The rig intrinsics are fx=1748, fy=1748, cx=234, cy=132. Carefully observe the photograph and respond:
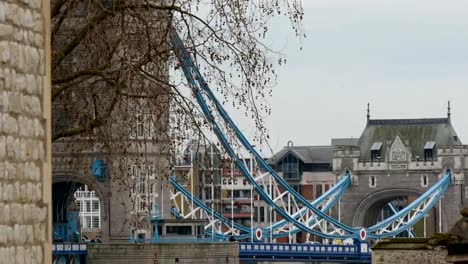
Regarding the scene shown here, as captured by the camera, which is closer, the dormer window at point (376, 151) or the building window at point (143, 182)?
the building window at point (143, 182)

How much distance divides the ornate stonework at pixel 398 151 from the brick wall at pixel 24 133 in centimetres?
9531

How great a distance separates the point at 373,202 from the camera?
10162cm

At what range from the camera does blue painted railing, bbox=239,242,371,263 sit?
78125 millimetres

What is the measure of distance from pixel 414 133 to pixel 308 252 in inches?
1038

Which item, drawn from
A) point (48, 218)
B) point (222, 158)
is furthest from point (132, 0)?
point (48, 218)

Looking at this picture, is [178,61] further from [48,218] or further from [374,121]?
[374,121]

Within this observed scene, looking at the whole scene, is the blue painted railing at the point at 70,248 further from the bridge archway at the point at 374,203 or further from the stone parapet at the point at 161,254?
the bridge archway at the point at 374,203

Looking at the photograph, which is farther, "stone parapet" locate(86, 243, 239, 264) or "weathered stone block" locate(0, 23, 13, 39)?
"stone parapet" locate(86, 243, 239, 264)

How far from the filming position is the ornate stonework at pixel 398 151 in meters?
104

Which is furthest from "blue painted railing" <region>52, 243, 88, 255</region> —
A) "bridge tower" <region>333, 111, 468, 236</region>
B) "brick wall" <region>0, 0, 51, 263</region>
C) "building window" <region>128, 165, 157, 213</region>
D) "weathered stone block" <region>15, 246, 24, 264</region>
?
"weathered stone block" <region>15, 246, 24, 264</region>

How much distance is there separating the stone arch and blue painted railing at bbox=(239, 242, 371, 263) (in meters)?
17.7

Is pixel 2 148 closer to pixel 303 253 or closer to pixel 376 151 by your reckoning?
pixel 303 253

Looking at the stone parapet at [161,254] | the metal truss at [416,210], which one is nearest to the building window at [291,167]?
the metal truss at [416,210]

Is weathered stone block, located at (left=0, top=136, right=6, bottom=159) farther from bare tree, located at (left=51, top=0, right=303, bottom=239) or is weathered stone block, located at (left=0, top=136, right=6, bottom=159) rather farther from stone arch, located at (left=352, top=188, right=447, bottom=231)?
stone arch, located at (left=352, top=188, right=447, bottom=231)
